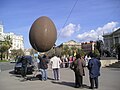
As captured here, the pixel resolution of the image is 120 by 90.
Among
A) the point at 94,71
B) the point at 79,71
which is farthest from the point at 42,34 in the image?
the point at 94,71

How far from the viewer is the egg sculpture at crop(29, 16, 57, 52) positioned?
14.8 m

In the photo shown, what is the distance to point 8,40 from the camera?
9494 centimetres

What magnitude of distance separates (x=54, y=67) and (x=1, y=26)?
15031 cm

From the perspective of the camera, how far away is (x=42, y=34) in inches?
584

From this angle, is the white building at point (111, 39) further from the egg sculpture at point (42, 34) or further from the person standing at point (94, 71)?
the person standing at point (94, 71)

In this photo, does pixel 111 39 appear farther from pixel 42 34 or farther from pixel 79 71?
pixel 79 71

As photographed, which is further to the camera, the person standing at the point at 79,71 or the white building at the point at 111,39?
the white building at the point at 111,39

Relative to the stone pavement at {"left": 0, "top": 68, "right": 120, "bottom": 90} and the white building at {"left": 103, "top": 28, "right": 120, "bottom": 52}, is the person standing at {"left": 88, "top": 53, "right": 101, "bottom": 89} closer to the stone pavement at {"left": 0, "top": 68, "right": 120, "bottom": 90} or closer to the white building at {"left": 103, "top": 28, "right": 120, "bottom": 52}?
the stone pavement at {"left": 0, "top": 68, "right": 120, "bottom": 90}

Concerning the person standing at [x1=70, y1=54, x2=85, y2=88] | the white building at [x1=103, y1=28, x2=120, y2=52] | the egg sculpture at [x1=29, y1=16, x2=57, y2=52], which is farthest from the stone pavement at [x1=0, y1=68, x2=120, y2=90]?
the white building at [x1=103, y1=28, x2=120, y2=52]

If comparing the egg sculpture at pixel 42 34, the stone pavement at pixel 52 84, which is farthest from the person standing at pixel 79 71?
the egg sculpture at pixel 42 34

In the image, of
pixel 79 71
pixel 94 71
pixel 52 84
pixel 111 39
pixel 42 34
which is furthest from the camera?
pixel 111 39

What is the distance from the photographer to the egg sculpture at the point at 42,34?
48.7 feet

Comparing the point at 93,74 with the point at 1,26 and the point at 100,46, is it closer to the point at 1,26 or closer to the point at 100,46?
the point at 100,46

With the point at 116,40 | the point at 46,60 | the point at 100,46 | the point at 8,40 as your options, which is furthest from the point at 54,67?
the point at 116,40
